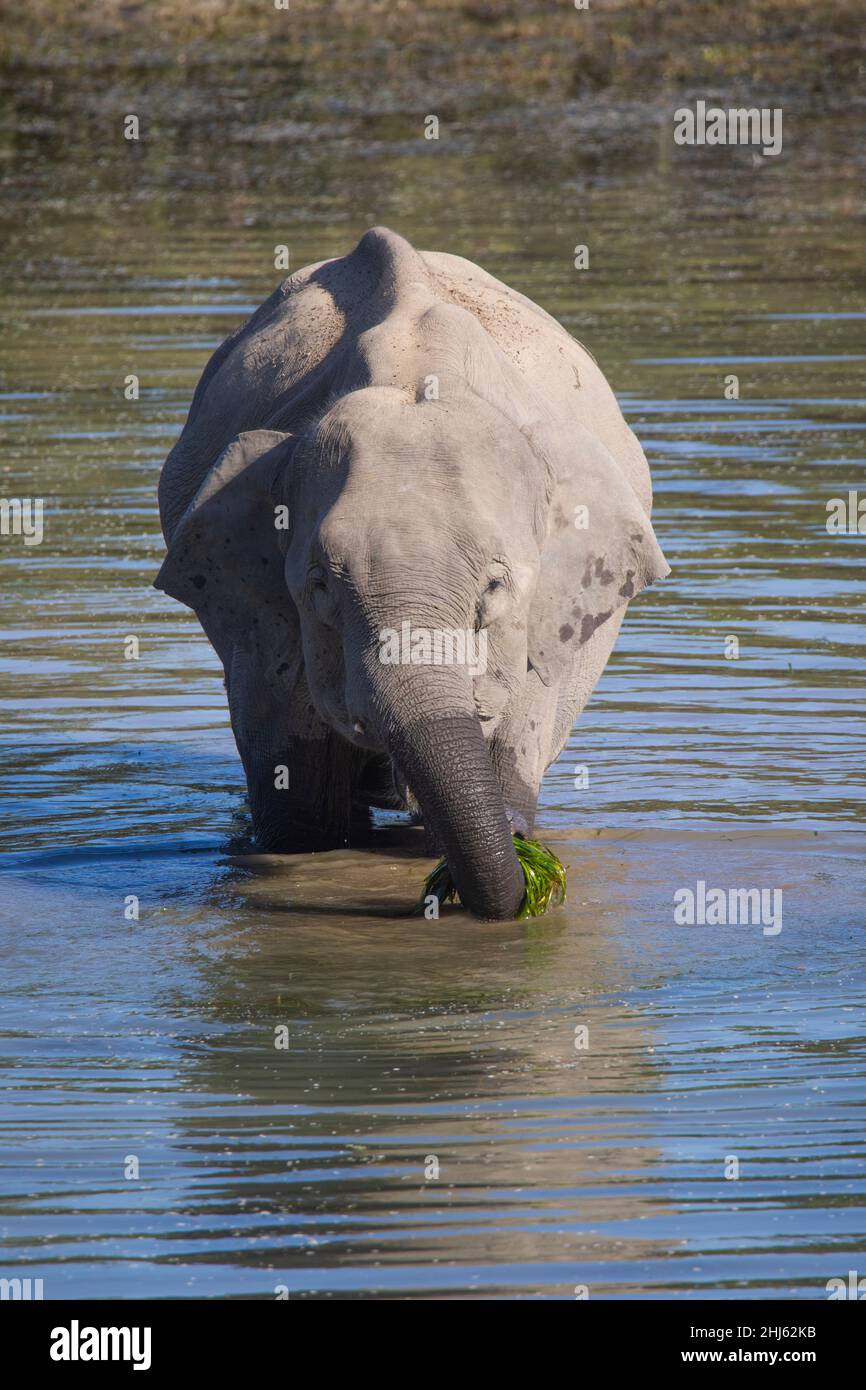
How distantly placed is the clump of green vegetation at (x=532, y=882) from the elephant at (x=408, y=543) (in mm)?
125

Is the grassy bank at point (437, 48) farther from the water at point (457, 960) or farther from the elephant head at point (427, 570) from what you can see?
the elephant head at point (427, 570)

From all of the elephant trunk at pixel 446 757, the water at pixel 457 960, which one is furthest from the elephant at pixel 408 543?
the water at pixel 457 960

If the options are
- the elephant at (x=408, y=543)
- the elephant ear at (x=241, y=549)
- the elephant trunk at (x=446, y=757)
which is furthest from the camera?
the elephant ear at (x=241, y=549)

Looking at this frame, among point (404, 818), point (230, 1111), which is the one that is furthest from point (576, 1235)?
point (404, 818)

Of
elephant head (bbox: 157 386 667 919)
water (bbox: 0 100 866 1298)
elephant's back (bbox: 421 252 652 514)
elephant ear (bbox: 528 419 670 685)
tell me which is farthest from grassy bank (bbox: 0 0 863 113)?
elephant head (bbox: 157 386 667 919)

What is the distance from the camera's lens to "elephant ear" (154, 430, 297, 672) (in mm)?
8281

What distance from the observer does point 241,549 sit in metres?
8.47

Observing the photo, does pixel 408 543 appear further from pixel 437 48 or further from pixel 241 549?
pixel 437 48

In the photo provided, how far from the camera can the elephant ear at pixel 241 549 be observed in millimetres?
8281

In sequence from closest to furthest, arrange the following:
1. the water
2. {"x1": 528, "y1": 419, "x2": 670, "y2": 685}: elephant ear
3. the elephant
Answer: the water < the elephant < {"x1": 528, "y1": 419, "x2": 670, "y2": 685}: elephant ear

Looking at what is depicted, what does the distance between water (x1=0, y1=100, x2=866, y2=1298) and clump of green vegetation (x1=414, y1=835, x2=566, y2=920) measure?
0.11 m

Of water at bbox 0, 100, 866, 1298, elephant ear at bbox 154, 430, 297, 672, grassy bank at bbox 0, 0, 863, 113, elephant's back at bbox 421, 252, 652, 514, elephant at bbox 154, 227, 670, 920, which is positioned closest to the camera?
water at bbox 0, 100, 866, 1298

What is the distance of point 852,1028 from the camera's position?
7348mm

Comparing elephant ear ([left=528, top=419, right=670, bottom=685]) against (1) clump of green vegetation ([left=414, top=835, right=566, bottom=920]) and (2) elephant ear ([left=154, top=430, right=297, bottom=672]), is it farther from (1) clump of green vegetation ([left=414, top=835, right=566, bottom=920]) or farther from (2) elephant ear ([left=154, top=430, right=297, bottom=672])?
(2) elephant ear ([left=154, top=430, right=297, bottom=672])
